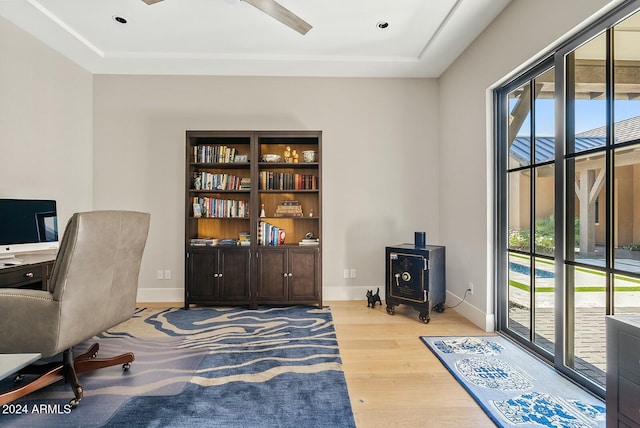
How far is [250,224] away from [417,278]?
1.89m

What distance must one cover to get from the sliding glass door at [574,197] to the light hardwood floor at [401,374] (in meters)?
0.75

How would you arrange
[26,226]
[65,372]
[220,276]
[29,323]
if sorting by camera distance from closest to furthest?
[29,323]
[65,372]
[26,226]
[220,276]

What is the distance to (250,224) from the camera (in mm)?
3748

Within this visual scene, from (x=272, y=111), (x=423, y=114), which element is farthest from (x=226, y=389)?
(x=423, y=114)

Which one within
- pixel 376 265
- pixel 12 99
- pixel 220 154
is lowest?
pixel 376 265

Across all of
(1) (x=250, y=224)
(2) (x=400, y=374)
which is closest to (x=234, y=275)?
(1) (x=250, y=224)

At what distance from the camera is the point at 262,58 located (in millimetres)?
3639

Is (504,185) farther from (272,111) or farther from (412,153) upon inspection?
(272,111)

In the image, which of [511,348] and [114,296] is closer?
[114,296]

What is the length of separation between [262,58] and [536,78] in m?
2.63

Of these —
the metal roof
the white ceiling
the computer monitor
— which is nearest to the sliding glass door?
the metal roof

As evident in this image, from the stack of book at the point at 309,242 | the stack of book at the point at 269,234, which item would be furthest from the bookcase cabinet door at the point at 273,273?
the stack of book at the point at 309,242

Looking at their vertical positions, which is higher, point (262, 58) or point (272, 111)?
point (262, 58)

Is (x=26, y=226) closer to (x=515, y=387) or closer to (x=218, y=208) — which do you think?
(x=218, y=208)
